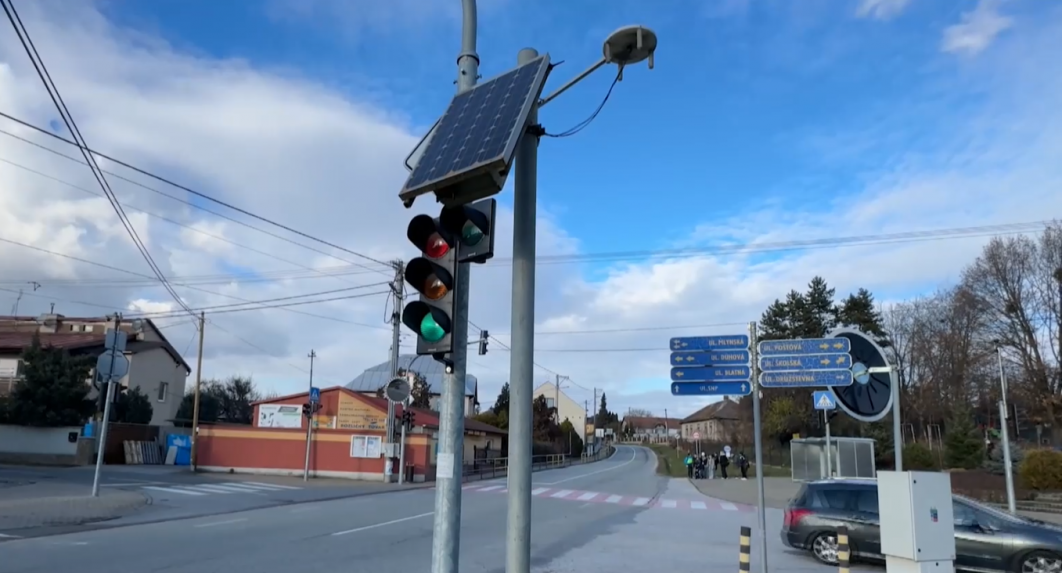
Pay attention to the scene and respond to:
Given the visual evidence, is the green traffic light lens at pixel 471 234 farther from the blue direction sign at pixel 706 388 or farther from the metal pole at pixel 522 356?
the blue direction sign at pixel 706 388

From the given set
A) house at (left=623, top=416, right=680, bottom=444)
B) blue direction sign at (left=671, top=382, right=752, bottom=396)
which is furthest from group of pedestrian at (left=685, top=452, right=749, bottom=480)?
house at (left=623, top=416, right=680, bottom=444)

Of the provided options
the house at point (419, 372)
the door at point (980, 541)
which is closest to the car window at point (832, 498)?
the door at point (980, 541)

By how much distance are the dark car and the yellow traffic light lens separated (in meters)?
10.7

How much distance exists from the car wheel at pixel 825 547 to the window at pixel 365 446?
92.1 feet

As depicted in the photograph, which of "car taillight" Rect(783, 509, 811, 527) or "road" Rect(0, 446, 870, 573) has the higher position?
"car taillight" Rect(783, 509, 811, 527)

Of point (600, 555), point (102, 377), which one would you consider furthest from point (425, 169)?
point (102, 377)

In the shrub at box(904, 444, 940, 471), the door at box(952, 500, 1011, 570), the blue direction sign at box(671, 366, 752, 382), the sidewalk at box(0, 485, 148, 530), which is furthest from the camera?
the shrub at box(904, 444, 940, 471)

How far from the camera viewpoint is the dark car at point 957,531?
39.5 feet

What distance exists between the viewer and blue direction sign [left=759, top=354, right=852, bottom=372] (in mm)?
8914

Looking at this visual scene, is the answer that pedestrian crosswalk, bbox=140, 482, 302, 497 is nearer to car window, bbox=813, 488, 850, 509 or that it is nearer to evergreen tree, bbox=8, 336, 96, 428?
evergreen tree, bbox=8, 336, 96, 428

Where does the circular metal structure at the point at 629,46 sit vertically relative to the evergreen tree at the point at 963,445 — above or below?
above

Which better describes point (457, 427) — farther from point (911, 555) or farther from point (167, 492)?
point (167, 492)

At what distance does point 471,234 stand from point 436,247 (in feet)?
0.88

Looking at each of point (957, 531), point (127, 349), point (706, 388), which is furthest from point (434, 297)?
point (127, 349)
